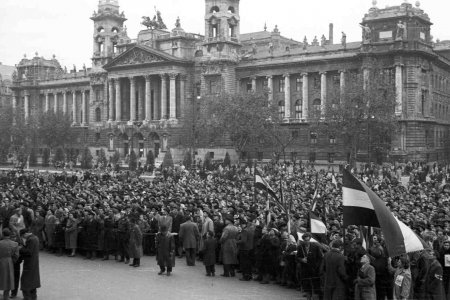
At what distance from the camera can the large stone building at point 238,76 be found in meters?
64.7

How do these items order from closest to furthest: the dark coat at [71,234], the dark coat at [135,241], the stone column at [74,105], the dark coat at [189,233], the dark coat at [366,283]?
the dark coat at [366,283] → the dark coat at [189,233] → the dark coat at [135,241] → the dark coat at [71,234] → the stone column at [74,105]

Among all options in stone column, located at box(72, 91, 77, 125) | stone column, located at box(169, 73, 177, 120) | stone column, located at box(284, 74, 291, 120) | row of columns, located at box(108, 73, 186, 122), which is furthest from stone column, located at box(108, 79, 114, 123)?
stone column, located at box(284, 74, 291, 120)

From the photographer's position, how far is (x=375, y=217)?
A: 11992 millimetres

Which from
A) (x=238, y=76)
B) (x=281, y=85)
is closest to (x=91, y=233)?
(x=281, y=85)

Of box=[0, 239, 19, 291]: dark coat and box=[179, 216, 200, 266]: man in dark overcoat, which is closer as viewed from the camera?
box=[0, 239, 19, 291]: dark coat

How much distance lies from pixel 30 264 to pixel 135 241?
190 inches

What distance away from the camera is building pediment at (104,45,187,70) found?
81938 mm

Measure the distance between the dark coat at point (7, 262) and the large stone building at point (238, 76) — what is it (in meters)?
50.0

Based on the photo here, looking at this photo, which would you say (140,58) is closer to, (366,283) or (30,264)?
(30,264)

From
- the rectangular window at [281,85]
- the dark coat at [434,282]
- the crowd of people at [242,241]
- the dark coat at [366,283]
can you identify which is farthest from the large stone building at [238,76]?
the dark coat at [366,283]

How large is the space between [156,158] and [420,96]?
34.0 m

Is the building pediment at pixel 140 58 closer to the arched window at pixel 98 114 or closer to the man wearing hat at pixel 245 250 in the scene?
the arched window at pixel 98 114

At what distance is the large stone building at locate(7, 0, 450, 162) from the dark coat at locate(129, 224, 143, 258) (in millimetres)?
44640

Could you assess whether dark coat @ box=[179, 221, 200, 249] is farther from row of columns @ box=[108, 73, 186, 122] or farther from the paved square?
row of columns @ box=[108, 73, 186, 122]
